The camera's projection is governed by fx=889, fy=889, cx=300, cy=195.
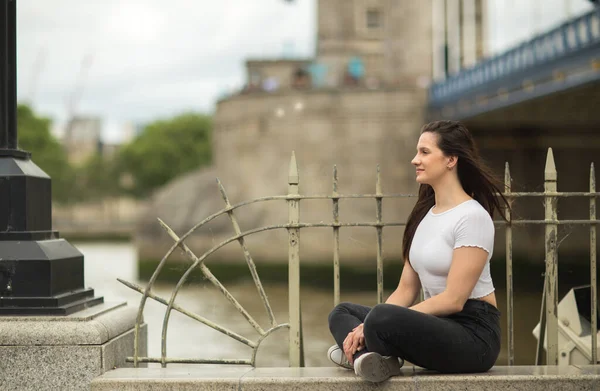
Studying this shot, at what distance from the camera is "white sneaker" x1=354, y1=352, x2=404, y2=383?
164 inches

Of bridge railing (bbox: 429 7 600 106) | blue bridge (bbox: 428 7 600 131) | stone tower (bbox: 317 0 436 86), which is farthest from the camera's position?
stone tower (bbox: 317 0 436 86)

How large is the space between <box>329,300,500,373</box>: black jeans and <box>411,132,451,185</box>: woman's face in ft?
2.10

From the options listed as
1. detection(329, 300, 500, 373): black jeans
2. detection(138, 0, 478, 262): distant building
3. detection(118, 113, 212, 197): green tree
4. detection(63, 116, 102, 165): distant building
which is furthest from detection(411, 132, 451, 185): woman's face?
detection(63, 116, 102, 165): distant building

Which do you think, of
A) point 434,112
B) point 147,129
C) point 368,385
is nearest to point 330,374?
point 368,385

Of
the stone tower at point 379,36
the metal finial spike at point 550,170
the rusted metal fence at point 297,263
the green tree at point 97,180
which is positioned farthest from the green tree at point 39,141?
the metal finial spike at point 550,170

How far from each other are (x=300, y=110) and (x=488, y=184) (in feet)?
110

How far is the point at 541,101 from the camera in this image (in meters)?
25.2

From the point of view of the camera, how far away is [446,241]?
419 centimetres

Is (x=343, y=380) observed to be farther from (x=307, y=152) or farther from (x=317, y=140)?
(x=317, y=140)

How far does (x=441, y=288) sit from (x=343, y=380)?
651 mm

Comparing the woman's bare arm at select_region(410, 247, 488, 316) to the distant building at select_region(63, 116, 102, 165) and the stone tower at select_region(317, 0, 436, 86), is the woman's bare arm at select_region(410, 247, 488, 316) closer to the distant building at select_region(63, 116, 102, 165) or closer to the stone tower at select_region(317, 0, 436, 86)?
the stone tower at select_region(317, 0, 436, 86)

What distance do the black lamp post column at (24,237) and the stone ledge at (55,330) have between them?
0.19 feet

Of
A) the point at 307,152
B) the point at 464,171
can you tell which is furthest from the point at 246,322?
the point at 307,152

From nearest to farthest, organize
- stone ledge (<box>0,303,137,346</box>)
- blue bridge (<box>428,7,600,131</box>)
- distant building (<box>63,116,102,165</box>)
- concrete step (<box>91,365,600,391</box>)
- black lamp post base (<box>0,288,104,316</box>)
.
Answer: concrete step (<box>91,365,600,391</box>), stone ledge (<box>0,303,137,346</box>), black lamp post base (<box>0,288,104,316</box>), blue bridge (<box>428,7,600,131</box>), distant building (<box>63,116,102,165</box>)
